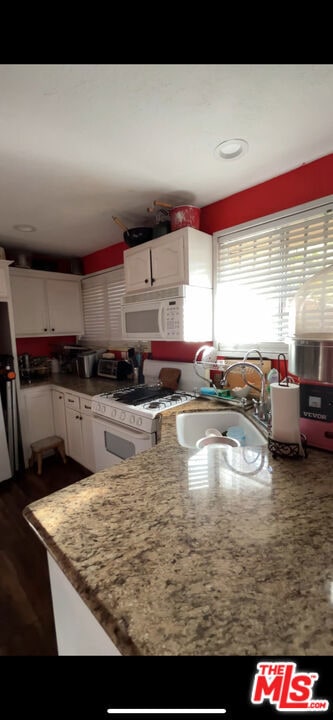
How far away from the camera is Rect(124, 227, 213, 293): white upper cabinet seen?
6.31 ft

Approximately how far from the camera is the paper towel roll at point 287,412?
3.48 ft

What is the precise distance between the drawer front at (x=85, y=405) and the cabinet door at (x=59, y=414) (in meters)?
0.42

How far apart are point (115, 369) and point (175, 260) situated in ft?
4.70

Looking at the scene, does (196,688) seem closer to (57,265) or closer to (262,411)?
(262,411)

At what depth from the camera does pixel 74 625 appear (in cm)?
67

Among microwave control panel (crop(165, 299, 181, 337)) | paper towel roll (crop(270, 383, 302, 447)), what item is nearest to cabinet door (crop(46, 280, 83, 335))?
microwave control panel (crop(165, 299, 181, 337))

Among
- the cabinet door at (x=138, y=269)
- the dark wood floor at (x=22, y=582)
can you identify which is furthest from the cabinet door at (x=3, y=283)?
the dark wood floor at (x=22, y=582)

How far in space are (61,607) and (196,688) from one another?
46 cm

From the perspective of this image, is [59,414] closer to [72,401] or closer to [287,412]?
[72,401]

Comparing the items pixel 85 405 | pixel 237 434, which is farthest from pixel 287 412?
pixel 85 405

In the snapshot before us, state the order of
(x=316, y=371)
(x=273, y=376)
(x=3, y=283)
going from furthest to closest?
(x=3, y=283) → (x=273, y=376) → (x=316, y=371)

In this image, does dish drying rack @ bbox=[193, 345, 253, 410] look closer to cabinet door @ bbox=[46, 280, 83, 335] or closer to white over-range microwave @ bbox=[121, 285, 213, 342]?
white over-range microwave @ bbox=[121, 285, 213, 342]

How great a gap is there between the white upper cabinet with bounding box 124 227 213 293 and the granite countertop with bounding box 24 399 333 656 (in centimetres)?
140

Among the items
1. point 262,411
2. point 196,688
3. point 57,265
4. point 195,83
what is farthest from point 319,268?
point 57,265
